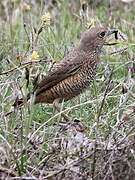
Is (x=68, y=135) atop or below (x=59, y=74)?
below

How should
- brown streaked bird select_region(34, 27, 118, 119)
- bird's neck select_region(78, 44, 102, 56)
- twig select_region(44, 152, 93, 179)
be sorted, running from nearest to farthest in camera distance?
twig select_region(44, 152, 93, 179), brown streaked bird select_region(34, 27, 118, 119), bird's neck select_region(78, 44, 102, 56)

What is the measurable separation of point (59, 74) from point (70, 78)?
4.7 inches

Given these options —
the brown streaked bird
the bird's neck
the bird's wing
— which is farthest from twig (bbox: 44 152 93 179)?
the bird's neck

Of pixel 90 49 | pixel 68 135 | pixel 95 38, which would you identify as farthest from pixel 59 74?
pixel 68 135

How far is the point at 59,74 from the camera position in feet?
18.4

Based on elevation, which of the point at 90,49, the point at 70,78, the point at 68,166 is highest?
the point at 90,49

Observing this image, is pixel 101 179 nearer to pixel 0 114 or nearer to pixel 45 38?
pixel 0 114

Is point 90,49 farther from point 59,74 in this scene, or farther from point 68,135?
point 68,135

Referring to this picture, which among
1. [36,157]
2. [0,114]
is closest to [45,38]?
[0,114]

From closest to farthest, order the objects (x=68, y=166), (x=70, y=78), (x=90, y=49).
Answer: (x=68, y=166) < (x=70, y=78) < (x=90, y=49)

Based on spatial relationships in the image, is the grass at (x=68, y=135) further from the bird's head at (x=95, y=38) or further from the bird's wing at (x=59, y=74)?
the bird's head at (x=95, y=38)

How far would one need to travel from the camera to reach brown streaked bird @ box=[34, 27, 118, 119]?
5520mm

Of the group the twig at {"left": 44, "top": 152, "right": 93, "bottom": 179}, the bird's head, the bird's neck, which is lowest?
the twig at {"left": 44, "top": 152, "right": 93, "bottom": 179}

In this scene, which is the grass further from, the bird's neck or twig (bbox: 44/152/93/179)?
the bird's neck
